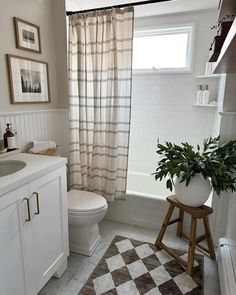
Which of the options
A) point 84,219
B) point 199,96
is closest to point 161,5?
point 199,96

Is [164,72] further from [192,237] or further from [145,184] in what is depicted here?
[192,237]

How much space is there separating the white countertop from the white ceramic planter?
0.89 meters

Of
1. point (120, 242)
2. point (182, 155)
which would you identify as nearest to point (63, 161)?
point (182, 155)

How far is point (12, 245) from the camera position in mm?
1059

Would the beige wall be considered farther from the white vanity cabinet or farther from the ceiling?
the white vanity cabinet

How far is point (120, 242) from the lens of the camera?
1.96 metres

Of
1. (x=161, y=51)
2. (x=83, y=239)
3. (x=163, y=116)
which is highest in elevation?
(x=161, y=51)

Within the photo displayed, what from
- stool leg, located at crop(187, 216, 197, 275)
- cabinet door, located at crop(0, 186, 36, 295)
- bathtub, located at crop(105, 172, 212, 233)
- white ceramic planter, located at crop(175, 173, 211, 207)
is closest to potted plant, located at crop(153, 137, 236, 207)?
white ceramic planter, located at crop(175, 173, 211, 207)

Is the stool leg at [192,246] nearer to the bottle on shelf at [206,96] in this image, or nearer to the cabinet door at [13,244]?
the cabinet door at [13,244]

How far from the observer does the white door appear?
1.00 metres

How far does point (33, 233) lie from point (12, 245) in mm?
155

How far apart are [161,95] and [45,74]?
1478mm

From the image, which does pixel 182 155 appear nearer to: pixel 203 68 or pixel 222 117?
pixel 222 117

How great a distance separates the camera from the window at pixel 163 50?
2562 millimetres
